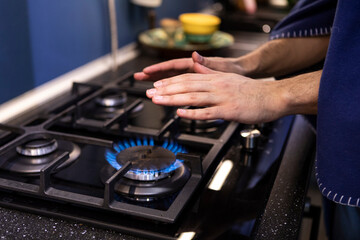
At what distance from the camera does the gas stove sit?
25.7 inches

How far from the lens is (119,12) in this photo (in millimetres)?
1528

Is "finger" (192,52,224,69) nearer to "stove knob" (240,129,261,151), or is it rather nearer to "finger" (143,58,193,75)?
"finger" (143,58,193,75)

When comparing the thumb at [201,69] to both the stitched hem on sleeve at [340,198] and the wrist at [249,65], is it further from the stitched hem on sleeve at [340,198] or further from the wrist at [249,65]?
the stitched hem on sleeve at [340,198]

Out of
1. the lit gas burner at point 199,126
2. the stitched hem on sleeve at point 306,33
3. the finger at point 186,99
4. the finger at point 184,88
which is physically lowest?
the lit gas burner at point 199,126

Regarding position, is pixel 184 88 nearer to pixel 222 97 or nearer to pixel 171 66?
pixel 222 97

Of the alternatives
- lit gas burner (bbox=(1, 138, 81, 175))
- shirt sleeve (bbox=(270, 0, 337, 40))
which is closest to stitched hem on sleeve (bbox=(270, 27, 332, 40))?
shirt sleeve (bbox=(270, 0, 337, 40))

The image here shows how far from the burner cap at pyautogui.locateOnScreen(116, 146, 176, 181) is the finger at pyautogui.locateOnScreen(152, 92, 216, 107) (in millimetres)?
86

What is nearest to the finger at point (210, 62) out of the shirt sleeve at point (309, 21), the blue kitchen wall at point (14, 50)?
the shirt sleeve at point (309, 21)

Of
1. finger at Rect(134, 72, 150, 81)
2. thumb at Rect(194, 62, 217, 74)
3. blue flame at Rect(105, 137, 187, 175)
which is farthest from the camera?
finger at Rect(134, 72, 150, 81)

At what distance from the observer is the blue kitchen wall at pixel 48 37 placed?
3.49 ft

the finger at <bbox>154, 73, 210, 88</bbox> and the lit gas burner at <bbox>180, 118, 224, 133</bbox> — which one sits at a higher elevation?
the finger at <bbox>154, 73, 210, 88</bbox>

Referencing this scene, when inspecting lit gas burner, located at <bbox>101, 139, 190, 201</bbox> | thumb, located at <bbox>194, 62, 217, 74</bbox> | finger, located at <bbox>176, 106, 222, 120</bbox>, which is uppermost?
thumb, located at <bbox>194, 62, 217, 74</bbox>

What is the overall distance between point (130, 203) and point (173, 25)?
1.03 metres

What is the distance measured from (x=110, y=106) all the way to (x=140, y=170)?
38 cm
